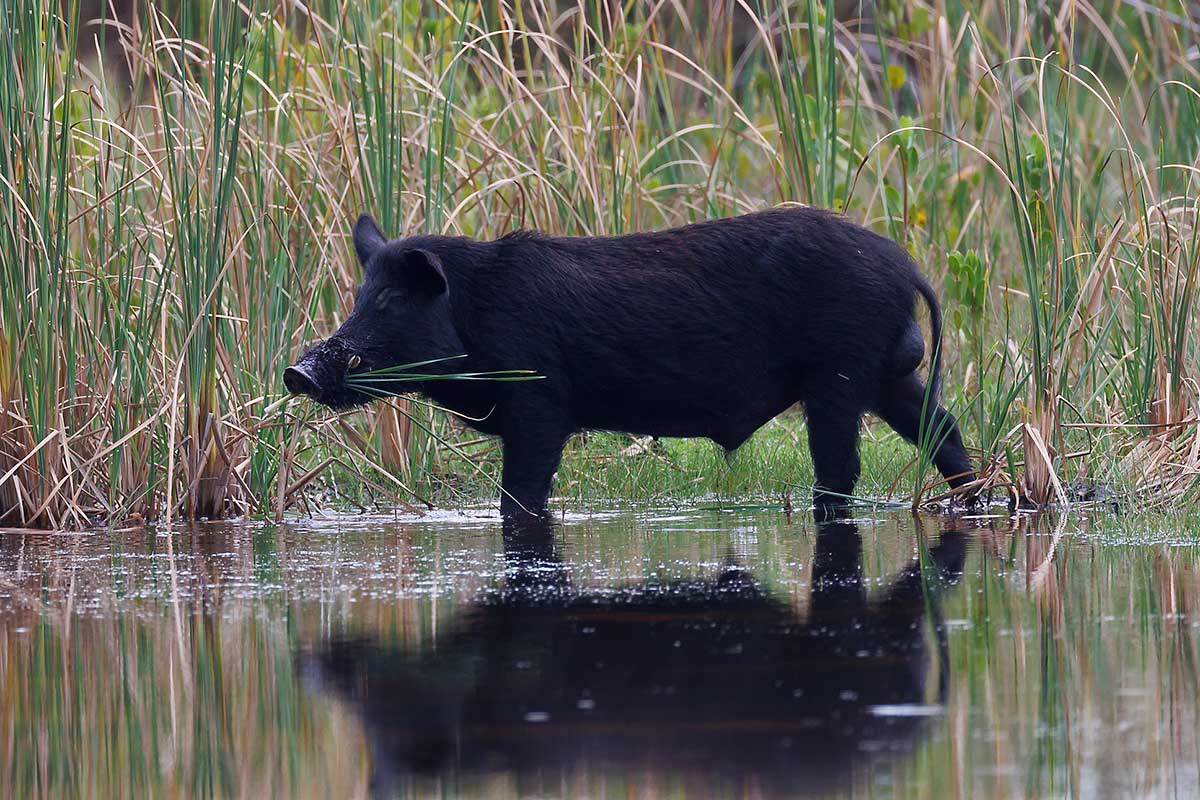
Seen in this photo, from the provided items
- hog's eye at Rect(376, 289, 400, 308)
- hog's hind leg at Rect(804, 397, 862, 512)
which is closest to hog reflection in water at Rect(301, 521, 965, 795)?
hog's hind leg at Rect(804, 397, 862, 512)

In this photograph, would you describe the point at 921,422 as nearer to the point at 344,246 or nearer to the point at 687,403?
the point at 687,403

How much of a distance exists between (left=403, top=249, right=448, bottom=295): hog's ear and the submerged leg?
1549 mm

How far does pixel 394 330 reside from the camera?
5727mm

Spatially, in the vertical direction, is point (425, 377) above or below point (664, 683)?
above

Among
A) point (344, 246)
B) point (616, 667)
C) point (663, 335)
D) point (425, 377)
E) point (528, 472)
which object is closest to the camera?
point (616, 667)

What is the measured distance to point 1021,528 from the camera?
16.3ft

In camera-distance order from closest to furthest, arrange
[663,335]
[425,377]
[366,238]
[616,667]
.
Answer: [616,667] → [425,377] → [663,335] → [366,238]

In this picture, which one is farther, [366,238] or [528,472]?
[366,238]

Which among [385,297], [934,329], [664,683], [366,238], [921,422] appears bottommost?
[664,683]

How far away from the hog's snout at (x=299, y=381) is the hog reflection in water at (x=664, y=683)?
5.29 ft

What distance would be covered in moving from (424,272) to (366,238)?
17.4 inches

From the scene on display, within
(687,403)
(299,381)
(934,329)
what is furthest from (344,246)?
(934,329)

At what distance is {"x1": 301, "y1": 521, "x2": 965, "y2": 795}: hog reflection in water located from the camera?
2521 mm

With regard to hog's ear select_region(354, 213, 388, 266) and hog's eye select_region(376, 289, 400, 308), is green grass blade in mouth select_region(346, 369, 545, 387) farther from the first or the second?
hog's ear select_region(354, 213, 388, 266)
